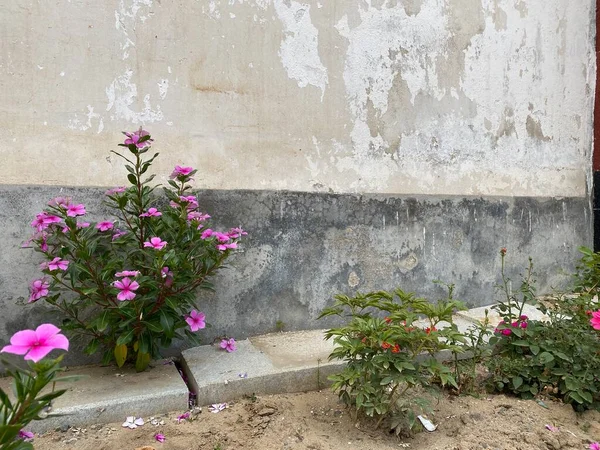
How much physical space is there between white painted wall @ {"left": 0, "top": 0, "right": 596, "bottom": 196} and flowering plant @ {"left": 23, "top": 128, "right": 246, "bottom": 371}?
1.30 ft

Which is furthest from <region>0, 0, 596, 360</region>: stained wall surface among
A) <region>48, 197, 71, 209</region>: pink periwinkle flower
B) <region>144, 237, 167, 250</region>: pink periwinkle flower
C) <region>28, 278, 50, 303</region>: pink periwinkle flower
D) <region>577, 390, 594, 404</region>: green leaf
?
<region>577, 390, 594, 404</region>: green leaf

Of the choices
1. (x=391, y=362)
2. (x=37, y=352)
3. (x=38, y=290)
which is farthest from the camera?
(x=38, y=290)

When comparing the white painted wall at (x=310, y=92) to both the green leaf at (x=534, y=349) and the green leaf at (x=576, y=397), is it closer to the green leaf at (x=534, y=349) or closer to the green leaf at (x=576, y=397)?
the green leaf at (x=534, y=349)

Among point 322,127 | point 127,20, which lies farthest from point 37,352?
point 322,127

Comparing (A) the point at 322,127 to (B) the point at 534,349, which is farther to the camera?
(A) the point at 322,127

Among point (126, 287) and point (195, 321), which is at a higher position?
point (126, 287)

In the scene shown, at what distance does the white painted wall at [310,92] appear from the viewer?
2639 millimetres

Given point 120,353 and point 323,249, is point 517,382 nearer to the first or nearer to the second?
point 323,249

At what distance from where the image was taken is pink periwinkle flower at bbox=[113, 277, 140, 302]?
7.20 feet

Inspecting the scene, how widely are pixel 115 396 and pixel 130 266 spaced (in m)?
0.63

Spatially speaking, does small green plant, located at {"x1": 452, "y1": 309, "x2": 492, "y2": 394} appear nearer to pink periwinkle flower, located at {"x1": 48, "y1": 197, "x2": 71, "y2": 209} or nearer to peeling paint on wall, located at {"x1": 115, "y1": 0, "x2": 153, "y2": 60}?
pink periwinkle flower, located at {"x1": 48, "y1": 197, "x2": 71, "y2": 209}

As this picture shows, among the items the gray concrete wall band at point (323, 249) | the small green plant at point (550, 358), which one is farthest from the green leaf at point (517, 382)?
the gray concrete wall band at point (323, 249)

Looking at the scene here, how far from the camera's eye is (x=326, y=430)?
88.0 inches

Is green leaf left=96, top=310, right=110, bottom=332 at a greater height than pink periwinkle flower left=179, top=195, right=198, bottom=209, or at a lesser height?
lesser
